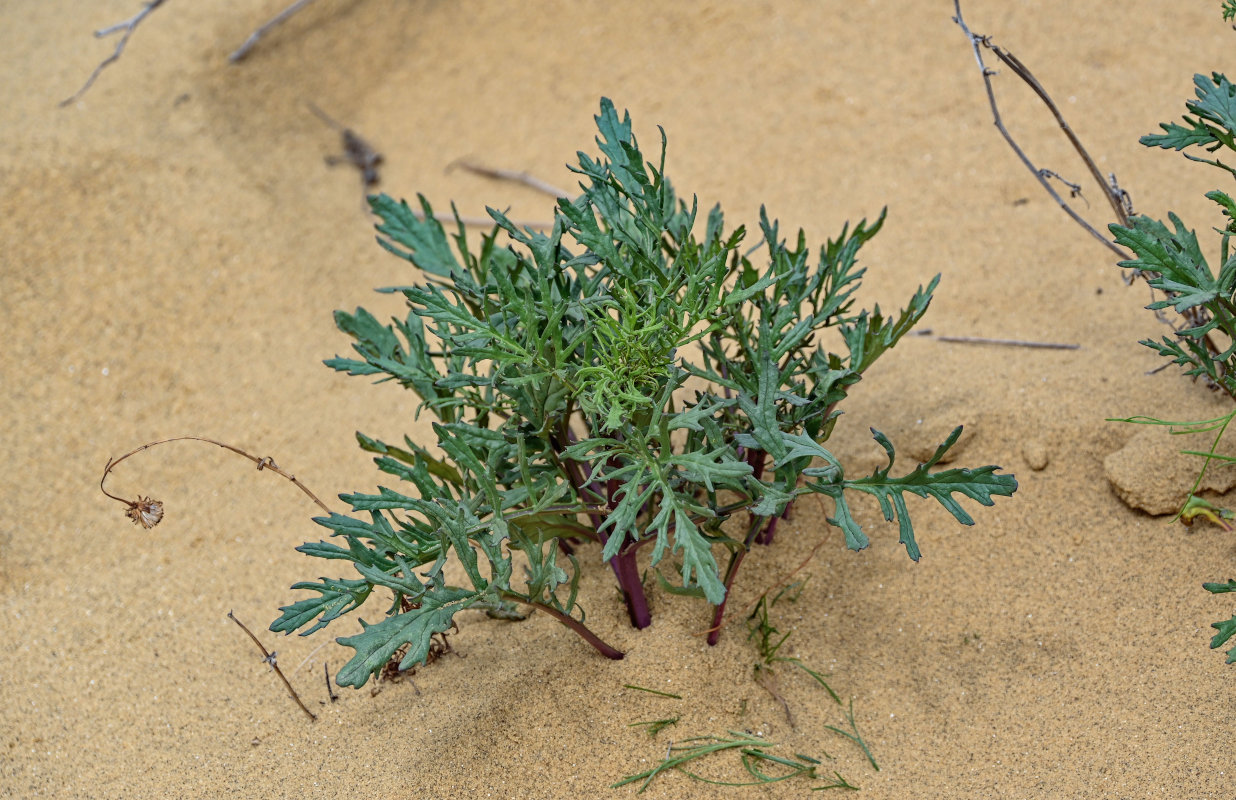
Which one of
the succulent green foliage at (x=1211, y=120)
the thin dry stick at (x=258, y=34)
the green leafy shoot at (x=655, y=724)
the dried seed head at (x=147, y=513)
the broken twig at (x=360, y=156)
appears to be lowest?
the green leafy shoot at (x=655, y=724)

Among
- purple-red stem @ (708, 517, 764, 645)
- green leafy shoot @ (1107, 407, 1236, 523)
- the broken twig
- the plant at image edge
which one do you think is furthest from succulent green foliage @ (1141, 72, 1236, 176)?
the broken twig

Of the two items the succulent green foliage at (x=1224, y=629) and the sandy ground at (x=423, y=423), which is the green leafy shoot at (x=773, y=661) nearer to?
the sandy ground at (x=423, y=423)

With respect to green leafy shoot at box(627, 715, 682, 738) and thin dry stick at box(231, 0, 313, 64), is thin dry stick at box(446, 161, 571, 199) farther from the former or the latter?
green leafy shoot at box(627, 715, 682, 738)

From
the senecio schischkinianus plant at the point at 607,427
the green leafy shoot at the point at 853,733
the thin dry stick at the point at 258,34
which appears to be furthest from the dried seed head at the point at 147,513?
the thin dry stick at the point at 258,34

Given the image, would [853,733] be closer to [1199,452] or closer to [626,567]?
[626,567]

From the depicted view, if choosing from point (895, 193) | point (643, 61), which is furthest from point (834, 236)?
point (643, 61)
